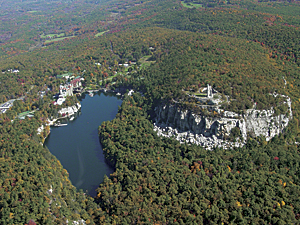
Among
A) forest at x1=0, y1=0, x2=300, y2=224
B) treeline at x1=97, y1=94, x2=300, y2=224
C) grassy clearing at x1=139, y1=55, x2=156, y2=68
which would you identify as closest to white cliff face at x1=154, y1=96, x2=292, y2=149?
forest at x1=0, y1=0, x2=300, y2=224

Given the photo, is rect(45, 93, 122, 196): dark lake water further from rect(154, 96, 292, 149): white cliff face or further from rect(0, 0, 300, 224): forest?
rect(154, 96, 292, 149): white cliff face

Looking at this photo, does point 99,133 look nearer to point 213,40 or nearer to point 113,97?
point 113,97

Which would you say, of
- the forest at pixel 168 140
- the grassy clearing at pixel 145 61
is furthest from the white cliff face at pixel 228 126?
the grassy clearing at pixel 145 61

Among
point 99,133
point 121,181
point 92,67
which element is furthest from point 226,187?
point 92,67

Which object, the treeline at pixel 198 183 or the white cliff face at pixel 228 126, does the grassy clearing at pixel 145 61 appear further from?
the treeline at pixel 198 183

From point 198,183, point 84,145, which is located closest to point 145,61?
point 84,145

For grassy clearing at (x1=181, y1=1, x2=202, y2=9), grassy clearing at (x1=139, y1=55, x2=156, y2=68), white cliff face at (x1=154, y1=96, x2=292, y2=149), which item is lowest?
grassy clearing at (x1=139, y1=55, x2=156, y2=68)
